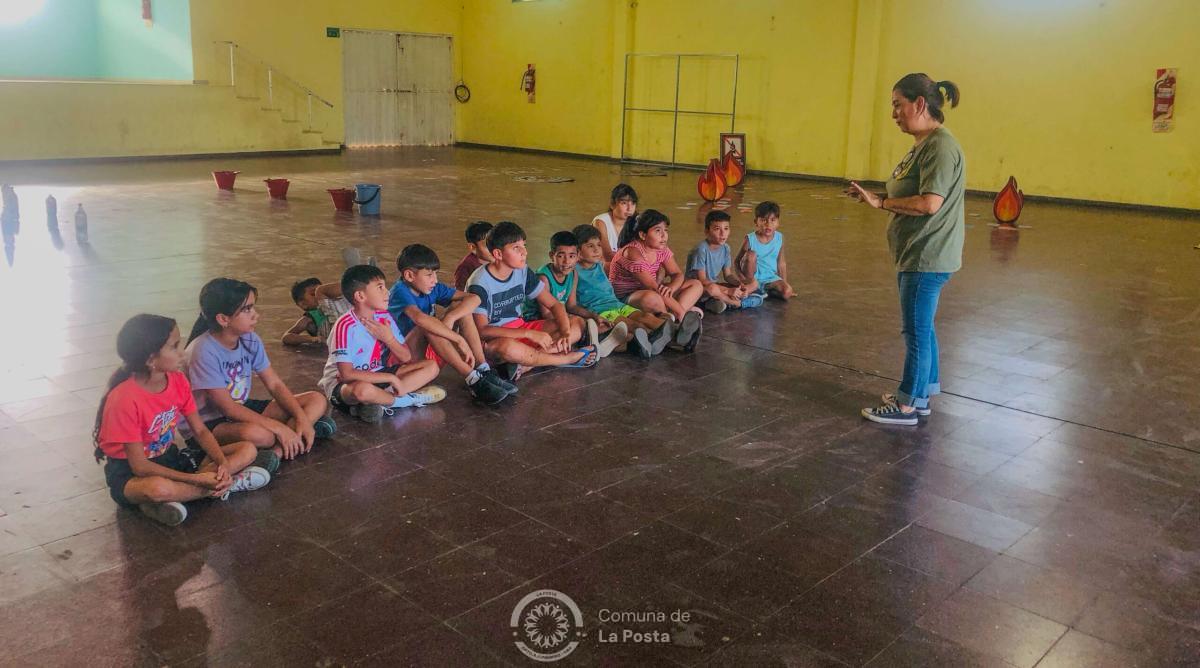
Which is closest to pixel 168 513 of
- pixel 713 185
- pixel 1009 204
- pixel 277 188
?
pixel 277 188

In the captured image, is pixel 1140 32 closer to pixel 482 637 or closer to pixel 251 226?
pixel 251 226

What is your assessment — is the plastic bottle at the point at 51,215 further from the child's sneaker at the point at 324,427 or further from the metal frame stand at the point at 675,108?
the metal frame stand at the point at 675,108

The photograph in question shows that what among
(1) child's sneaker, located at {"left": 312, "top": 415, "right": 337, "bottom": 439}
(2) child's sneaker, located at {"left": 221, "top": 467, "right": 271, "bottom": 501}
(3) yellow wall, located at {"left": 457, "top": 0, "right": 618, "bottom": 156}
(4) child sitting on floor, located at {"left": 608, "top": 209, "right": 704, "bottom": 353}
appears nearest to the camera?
(2) child's sneaker, located at {"left": 221, "top": 467, "right": 271, "bottom": 501}

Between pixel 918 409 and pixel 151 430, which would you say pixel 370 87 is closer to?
pixel 918 409

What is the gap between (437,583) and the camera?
300 centimetres

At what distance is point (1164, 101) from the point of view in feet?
43.7

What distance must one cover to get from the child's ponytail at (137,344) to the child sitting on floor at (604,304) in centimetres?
270

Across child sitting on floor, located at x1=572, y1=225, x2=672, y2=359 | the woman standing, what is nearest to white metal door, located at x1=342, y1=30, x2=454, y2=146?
child sitting on floor, located at x1=572, y1=225, x2=672, y2=359

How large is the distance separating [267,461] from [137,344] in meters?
0.71

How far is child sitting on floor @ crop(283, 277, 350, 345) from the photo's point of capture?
546cm

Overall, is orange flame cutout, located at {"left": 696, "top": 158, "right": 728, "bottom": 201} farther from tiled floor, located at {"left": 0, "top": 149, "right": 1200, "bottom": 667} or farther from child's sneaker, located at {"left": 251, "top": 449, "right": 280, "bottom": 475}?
child's sneaker, located at {"left": 251, "top": 449, "right": 280, "bottom": 475}

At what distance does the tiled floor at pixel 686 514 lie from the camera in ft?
9.04

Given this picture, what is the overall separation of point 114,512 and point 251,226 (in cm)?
697

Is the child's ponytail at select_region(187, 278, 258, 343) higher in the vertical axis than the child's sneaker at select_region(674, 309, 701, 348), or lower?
higher
